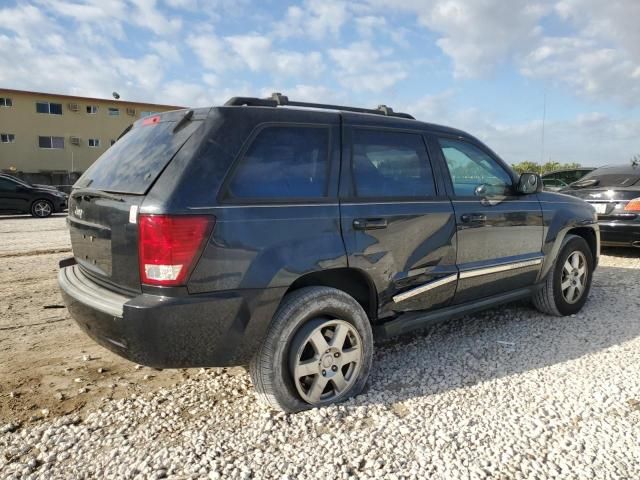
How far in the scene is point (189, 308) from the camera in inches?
93.8

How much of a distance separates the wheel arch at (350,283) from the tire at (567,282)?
7.32 feet

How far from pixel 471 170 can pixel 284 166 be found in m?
1.85

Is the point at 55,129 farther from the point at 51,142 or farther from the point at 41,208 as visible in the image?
the point at 41,208

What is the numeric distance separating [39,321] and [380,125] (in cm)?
358

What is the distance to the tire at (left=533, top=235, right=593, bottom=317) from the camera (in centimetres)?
455

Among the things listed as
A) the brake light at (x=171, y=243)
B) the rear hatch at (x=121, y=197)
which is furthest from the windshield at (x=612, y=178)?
the brake light at (x=171, y=243)

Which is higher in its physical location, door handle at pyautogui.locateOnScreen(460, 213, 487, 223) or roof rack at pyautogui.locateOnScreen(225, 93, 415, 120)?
roof rack at pyautogui.locateOnScreen(225, 93, 415, 120)

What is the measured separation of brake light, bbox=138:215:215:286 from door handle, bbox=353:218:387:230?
938mm

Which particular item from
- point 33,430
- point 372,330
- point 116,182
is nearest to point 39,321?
point 33,430

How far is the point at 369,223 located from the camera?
2.99m

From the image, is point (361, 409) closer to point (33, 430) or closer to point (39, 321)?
point (33, 430)

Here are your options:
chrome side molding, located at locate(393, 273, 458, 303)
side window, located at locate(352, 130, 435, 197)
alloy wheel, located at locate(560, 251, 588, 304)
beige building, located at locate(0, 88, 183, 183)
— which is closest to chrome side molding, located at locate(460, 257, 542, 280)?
chrome side molding, located at locate(393, 273, 458, 303)

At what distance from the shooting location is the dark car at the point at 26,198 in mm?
14648

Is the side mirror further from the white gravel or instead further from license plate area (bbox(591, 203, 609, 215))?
license plate area (bbox(591, 203, 609, 215))
